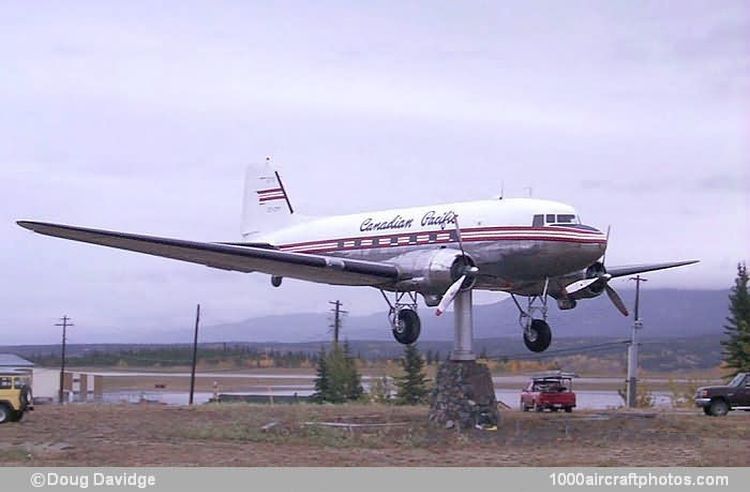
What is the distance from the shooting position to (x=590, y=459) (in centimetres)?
2494

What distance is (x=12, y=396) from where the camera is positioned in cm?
3366

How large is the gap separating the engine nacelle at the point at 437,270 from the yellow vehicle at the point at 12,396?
1287cm

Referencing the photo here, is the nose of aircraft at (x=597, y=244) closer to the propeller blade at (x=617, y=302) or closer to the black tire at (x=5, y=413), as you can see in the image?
the propeller blade at (x=617, y=302)

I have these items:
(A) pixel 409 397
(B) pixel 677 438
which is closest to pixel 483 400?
(B) pixel 677 438

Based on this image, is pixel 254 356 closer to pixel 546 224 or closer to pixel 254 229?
pixel 254 229

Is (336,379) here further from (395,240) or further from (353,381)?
(395,240)

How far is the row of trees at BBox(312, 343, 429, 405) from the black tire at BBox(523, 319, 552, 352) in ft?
95.0

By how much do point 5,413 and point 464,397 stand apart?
14.3m

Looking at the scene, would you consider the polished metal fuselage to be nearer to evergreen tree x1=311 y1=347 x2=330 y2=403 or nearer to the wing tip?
the wing tip

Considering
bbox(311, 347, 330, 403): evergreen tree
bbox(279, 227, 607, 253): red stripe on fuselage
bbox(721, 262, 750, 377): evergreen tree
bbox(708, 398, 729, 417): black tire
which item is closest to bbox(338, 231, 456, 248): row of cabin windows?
bbox(279, 227, 607, 253): red stripe on fuselage

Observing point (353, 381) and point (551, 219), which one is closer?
point (551, 219)

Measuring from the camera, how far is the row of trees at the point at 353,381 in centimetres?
6303

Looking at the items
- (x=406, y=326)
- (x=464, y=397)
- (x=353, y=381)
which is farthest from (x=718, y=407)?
(x=353, y=381)

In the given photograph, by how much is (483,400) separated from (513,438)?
2.29m
